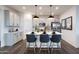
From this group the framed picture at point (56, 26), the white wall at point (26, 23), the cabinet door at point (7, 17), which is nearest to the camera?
the cabinet door at point (7, 17)

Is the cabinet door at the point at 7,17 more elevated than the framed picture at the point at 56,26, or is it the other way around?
the cabinet door at the point at 7,17

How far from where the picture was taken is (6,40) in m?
7.55

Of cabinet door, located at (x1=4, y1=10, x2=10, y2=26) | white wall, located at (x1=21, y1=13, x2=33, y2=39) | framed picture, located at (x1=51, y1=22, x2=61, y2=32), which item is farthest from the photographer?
framed picture, located at (x1=51, y1=22, x2=61, y2=32)

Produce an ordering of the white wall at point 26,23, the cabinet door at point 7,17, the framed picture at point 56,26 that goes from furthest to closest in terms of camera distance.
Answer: the framed picture at point 56,26 < the white wall at point 26,23 < the cabinet door at point 7,17

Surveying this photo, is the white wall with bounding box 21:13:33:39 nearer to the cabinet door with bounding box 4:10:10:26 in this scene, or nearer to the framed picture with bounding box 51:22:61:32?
the framed picture with bounding box 51:22:61:32

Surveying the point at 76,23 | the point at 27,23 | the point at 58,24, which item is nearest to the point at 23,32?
the point at 27,23

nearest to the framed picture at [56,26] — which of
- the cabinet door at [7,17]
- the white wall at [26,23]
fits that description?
the white wall at [26,23]

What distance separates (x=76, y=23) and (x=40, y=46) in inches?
101

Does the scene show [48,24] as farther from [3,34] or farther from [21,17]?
[3,34]

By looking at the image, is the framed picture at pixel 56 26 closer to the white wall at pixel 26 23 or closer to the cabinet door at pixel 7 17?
the white wall at pixel 26 23

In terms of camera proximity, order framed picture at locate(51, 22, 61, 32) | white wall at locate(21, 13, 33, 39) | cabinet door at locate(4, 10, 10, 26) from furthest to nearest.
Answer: framed picture at locate(51, 22, 61, 32), white wall at locate(21, 13, 33, 39), cabinet door at locate(4, 10, 10, 26)

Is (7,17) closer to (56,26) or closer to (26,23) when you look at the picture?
(26,23)

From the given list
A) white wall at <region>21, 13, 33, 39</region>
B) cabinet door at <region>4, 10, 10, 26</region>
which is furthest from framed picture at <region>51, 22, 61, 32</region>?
cabinet door at <region>4, 10, 10, 26</region>
